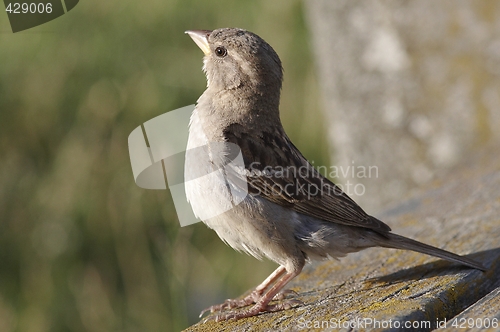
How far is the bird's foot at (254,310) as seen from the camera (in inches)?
90.0

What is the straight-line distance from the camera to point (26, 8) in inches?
207

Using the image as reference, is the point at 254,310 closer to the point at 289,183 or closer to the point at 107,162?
the point at 289,183

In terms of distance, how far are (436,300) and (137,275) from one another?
2.64 m

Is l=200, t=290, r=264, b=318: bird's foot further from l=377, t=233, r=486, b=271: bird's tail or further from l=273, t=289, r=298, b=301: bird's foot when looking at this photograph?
l=377, t=233, r=486, b=271: bird's tail

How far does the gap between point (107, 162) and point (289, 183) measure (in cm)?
222

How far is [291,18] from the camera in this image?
6262mm

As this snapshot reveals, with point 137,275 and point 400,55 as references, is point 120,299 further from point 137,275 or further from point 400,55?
point 400,55

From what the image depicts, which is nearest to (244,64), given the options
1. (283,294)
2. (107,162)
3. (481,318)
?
(283,294)

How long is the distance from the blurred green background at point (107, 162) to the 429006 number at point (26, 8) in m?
0.27

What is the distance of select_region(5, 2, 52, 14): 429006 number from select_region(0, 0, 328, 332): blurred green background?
0.27 m

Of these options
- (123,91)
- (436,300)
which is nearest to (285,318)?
(436,300)

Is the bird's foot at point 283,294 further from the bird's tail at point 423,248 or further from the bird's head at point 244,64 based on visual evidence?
the bird's head at point 244,64

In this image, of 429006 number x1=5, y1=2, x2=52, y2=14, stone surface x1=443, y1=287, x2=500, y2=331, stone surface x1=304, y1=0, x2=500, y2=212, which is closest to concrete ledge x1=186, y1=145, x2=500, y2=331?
stone surface x1=443, y1=287, x2=500, y2=331

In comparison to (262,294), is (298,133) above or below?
above
